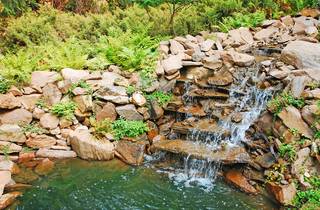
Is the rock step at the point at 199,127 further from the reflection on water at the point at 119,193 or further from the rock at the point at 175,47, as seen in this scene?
the rock at the point at 175,47

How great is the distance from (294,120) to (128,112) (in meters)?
3.88

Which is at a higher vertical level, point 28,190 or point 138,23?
point 138,23

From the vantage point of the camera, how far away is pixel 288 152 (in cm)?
725

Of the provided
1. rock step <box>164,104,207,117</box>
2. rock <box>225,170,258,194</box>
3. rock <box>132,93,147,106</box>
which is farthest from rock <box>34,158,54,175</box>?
rock <box>225,170,258,194</box>

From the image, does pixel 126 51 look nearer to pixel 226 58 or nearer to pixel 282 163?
pixel 226 58

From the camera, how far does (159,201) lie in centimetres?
674

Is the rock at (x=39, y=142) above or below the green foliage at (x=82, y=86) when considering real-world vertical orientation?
below

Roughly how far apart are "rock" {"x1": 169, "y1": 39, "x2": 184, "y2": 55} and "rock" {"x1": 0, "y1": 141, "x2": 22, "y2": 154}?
4999mm

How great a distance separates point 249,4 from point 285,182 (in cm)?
817

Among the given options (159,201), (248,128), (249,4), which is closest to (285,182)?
(248,128)

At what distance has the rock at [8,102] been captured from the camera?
8.25 metres

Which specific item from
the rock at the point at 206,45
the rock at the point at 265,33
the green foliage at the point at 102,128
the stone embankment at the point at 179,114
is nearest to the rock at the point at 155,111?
the stone embankment at the point at 179,114

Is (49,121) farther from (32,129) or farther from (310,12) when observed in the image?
(310,12)

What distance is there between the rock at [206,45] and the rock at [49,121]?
478 cm
